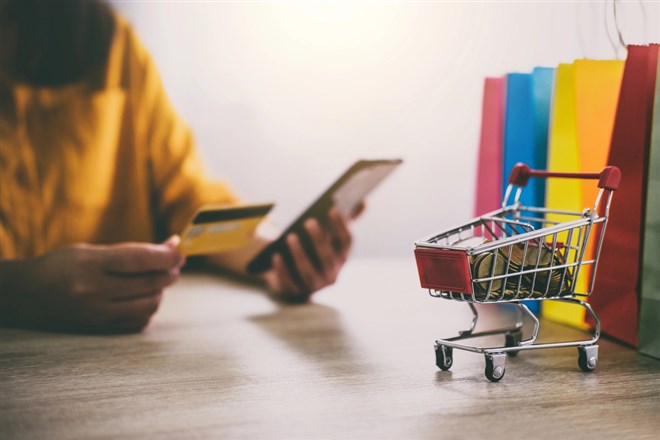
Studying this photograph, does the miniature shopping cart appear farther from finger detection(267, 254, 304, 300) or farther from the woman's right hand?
finger detection(267, 254, 304, 300)

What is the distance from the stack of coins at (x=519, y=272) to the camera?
1203 millimetres

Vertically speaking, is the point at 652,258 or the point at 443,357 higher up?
the point at 652,258

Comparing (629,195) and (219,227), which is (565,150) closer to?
(629,195)

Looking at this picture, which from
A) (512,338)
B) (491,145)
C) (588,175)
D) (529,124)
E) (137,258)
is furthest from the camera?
(491,145)

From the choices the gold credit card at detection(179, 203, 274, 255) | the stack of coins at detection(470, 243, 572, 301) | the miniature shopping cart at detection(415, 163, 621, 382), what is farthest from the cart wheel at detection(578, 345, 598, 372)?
the gold credit card at detection(179, 203, 274, 255)

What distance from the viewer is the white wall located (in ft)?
7.72

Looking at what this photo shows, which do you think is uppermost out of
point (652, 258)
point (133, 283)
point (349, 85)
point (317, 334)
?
point (349, 85)

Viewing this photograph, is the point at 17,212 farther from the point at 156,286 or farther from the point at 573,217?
the point at 573,217

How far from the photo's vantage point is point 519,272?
3.96ft

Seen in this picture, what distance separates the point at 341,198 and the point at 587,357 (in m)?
0.76

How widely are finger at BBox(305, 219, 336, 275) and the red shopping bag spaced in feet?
2.19

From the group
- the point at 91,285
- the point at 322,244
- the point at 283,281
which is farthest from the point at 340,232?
the point at 91,285

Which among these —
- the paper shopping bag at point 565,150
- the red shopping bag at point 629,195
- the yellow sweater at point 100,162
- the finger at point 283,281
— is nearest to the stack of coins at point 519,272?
the red shopping bag at point 629,195

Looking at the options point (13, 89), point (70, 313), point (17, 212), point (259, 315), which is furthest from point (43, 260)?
point (13, 89)
